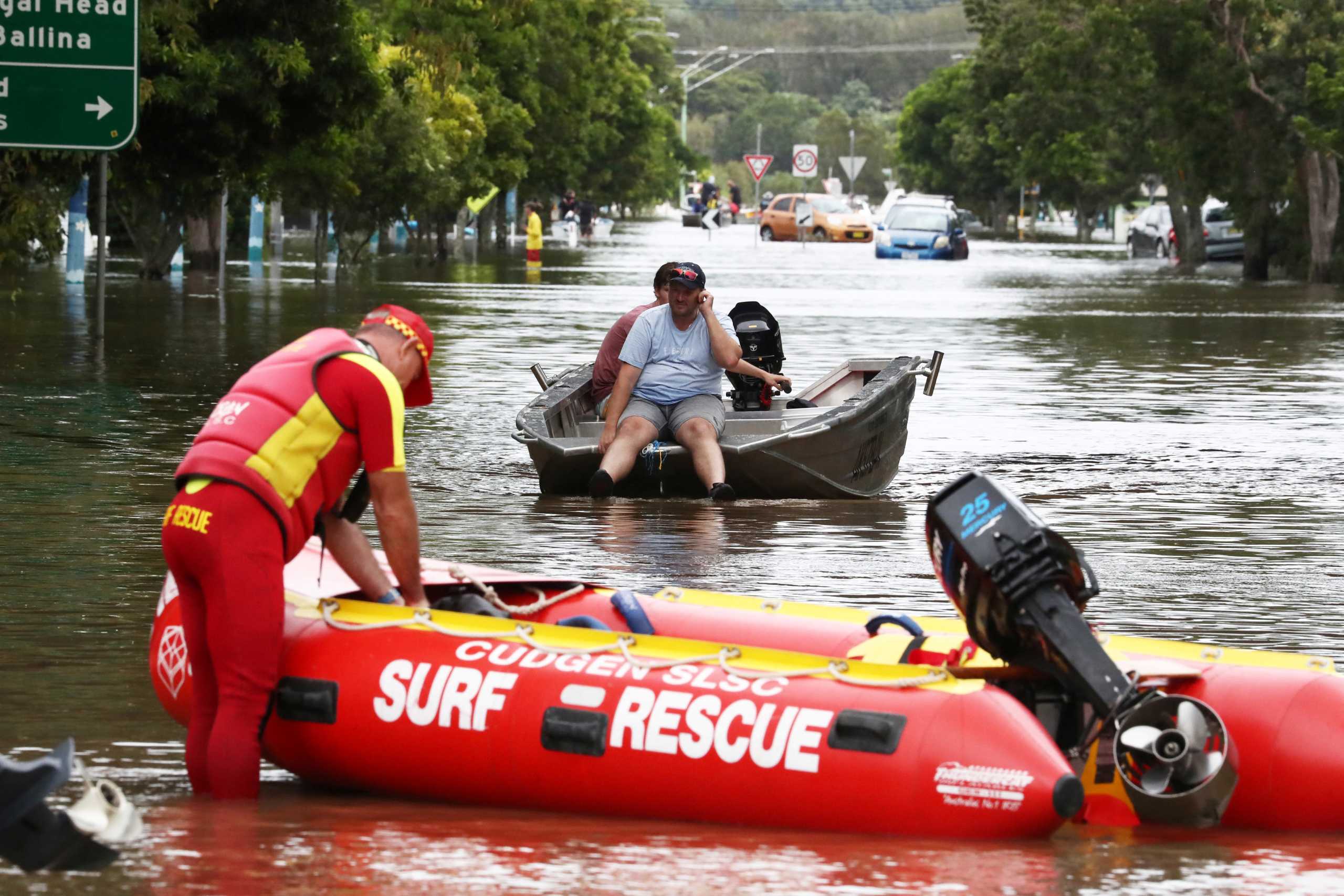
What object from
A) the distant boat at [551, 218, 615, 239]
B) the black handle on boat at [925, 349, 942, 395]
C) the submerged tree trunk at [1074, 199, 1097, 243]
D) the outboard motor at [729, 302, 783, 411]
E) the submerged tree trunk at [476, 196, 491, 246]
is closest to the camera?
the black handle on boat at [925, 349, 942, 395]

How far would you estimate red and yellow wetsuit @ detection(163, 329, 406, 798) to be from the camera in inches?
246

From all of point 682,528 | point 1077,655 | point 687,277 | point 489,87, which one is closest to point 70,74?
point 687,277

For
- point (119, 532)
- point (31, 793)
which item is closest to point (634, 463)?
point (119, 532)

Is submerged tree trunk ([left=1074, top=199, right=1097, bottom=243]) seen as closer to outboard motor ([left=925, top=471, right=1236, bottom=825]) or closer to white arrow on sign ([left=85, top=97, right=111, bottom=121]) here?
white arrow on sign ([left=85, top=97, right=111, bottom=121])

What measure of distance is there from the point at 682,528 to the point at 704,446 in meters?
1.04

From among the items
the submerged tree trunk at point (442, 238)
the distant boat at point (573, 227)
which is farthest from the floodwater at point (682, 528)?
the distant boat at point (573, 227)

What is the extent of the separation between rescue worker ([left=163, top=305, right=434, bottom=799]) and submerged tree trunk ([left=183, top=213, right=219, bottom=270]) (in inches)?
1375

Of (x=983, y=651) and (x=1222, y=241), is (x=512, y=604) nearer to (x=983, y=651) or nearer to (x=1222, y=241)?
(x=983, y=651)

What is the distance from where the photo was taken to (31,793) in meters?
4.53

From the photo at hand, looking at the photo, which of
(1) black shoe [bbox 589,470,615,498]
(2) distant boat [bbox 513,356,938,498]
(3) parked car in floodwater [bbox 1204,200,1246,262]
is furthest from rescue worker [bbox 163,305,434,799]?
(3) parked car in floodwater [bbox 1204,200,1246,262]

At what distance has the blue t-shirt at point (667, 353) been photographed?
12.7 metres

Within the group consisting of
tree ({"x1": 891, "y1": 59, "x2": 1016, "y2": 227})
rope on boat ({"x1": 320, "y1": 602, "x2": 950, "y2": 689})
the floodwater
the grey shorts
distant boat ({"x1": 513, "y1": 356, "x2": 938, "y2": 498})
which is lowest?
the floodwater

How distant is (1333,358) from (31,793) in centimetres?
2110

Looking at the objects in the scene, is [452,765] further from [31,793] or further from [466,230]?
[466,230]
